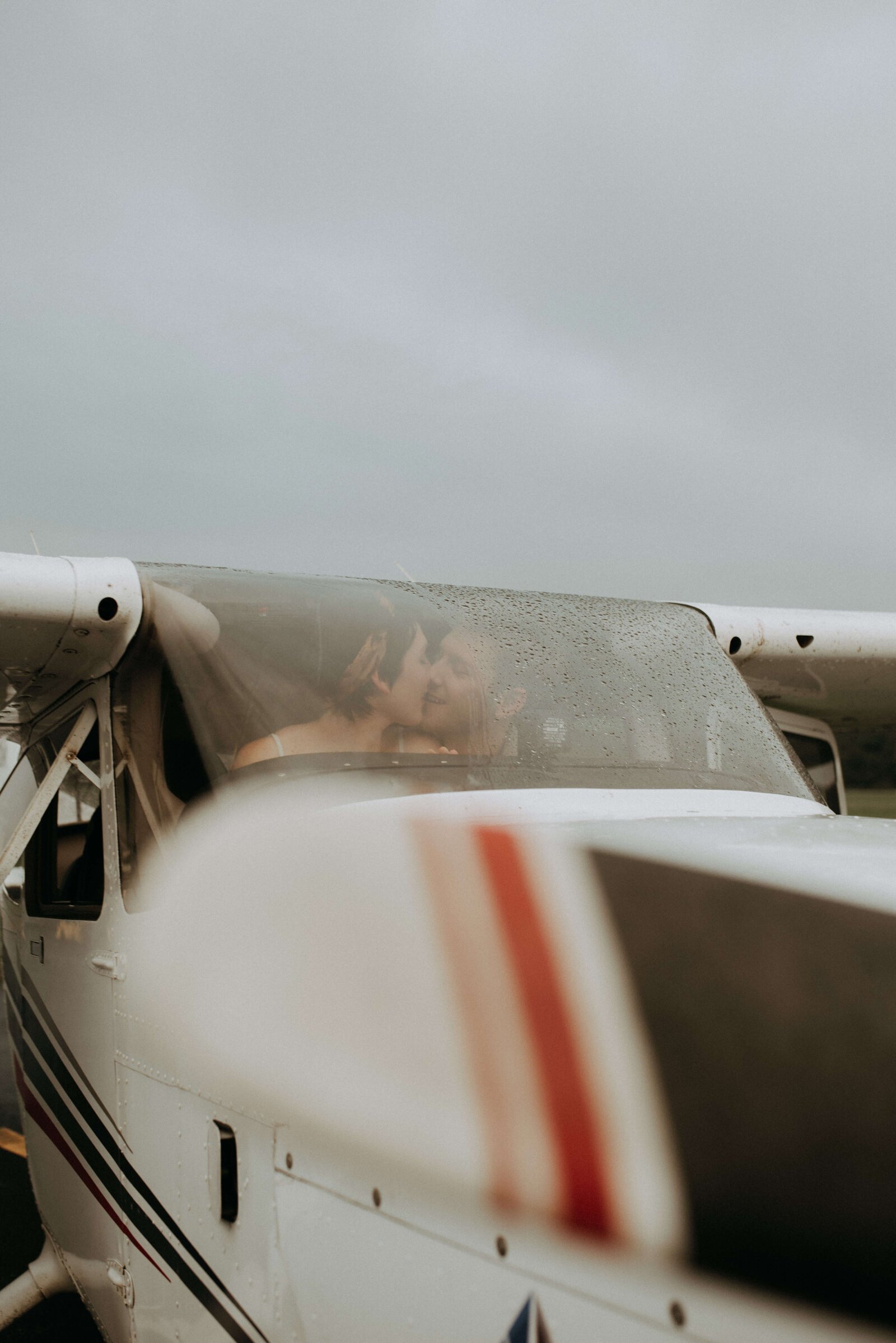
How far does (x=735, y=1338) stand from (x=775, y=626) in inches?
125

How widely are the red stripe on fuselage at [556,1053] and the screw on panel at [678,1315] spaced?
0.28 ft

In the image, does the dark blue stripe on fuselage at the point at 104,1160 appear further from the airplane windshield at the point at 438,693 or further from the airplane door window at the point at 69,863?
the airplane windshield at the point at 438,693

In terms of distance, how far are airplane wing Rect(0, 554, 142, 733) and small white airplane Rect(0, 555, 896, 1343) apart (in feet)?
0.03

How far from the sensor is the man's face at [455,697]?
205 centimetres

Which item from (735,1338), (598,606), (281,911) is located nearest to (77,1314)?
(281,911)

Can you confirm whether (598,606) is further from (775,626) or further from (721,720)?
(775,626)

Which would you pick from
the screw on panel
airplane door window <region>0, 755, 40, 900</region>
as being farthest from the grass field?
the screw on panel

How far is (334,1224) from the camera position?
4.46 ft

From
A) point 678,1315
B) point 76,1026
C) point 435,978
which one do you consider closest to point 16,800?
point 76,1026

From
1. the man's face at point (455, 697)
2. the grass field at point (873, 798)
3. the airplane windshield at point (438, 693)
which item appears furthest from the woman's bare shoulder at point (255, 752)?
the grass field at point (873, 798)

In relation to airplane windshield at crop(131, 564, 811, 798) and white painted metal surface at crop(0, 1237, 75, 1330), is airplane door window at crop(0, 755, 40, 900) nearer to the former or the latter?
white painted metal surface at crop(0, 1237, 75, 1330)

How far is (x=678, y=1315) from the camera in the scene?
93cm

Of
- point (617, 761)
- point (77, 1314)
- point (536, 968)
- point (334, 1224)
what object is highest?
point (617, 761)

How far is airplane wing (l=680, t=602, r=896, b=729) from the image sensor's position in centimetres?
368
